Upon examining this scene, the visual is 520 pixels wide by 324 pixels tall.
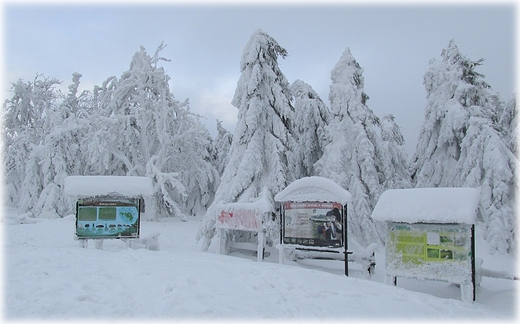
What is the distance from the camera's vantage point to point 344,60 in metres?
19.1

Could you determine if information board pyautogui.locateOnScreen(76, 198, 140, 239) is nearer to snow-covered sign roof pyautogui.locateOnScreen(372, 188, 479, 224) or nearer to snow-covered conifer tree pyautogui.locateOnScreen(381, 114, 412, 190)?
snow-covered sign roof pyautogui.locateOnScreen(372, 188, 479, 224)

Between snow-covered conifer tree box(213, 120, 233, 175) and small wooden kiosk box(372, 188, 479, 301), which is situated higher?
snow-covered conifer tree box(213, 120, 233, 175)

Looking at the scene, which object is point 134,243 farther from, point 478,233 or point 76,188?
point 478,233

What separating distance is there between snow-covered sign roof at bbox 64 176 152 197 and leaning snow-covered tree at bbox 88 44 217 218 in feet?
38.9

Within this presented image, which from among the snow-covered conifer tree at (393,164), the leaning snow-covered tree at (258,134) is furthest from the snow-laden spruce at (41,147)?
the snow-covered conifer tree at (393,164)

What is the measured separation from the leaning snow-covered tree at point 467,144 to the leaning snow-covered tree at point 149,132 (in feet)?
48.5

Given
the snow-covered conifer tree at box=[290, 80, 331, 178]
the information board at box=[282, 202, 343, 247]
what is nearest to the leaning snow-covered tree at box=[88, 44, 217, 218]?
the snow-covered conifer tree at box=[290, 80, 331, 178]

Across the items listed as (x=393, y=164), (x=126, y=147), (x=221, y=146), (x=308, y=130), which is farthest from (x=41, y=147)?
(x=393, y=164)

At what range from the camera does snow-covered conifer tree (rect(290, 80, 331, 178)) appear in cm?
1889

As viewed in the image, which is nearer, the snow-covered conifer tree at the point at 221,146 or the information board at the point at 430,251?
the information board at the point at 430,251

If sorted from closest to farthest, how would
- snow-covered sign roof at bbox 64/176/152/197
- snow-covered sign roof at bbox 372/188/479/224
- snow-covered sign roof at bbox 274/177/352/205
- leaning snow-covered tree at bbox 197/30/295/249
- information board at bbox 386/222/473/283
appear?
snow-covered sign roof at bbox 372/188/479/224
information board at bbox 386/222/473/283
snow-covered sign roof at bbox 274/177/352/205
snow-covered sign roof at bbox 64/176/152/197
leaning snow-covered tree at bbox 197/30/295/249

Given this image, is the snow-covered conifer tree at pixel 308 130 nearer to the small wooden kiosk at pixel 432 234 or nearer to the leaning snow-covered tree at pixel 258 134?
the leaning snow-covered tree at pixel 258 134

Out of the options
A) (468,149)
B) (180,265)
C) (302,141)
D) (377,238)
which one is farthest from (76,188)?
(468,149)

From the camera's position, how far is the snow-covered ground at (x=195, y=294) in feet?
18.4
